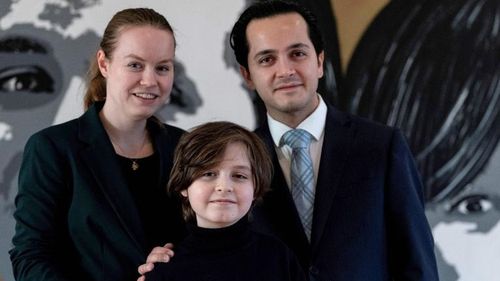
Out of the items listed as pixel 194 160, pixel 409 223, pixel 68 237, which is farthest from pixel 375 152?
pixel 68 237

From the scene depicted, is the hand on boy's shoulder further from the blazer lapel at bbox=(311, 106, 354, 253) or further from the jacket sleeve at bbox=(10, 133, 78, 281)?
the blazer lapel at bbox=(311, 106, 354, 253)

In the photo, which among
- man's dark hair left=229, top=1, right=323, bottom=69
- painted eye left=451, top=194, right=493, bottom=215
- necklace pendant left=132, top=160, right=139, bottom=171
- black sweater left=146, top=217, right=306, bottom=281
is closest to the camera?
black sweater left=146, top=217, right=306, bottom=281

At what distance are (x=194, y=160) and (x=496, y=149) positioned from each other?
1.36m

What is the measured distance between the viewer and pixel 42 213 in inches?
61.4

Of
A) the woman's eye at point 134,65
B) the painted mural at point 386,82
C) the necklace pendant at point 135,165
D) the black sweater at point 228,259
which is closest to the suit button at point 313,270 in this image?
the black sweater at point 228,259

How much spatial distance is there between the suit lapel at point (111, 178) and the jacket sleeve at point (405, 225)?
0.59m

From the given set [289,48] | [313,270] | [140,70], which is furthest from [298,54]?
[313,270]

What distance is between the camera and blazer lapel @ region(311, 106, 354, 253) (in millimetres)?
1618

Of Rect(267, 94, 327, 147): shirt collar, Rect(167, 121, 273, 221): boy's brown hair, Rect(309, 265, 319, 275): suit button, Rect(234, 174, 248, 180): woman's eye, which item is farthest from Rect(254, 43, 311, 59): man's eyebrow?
Rect(309, 265, 319, 275): suit button

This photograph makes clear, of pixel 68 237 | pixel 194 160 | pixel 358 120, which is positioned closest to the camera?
pixel 194 160

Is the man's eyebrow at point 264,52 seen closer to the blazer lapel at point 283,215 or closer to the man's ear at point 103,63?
the blazer lapel at point 283,215

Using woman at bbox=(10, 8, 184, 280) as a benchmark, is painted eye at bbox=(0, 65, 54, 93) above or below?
above

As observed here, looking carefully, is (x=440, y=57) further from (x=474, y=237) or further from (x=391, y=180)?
(x=391, y=180)

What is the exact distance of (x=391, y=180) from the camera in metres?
1.65
